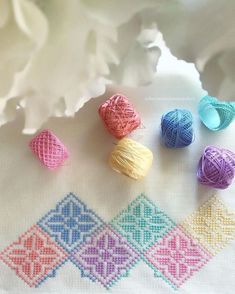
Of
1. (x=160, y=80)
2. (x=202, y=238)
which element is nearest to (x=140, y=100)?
(x=160, y=80)

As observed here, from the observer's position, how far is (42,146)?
56cm

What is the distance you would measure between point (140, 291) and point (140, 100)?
179 mm

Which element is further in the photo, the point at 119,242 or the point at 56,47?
the point at 119,242

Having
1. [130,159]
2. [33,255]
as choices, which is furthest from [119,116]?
[33,255]

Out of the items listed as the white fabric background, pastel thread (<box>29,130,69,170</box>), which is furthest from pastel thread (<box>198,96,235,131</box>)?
pastel thread (<box>29,130,69,170</box>)

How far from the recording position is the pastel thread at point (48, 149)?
0.56 meters

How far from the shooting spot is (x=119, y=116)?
564 millimetres

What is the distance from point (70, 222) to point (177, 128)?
0.13 m

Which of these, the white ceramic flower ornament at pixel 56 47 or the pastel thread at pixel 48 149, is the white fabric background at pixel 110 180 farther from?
the white ceramic flower ornament at pixel 56 47

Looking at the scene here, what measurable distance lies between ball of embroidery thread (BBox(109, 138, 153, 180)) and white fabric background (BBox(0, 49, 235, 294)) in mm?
13

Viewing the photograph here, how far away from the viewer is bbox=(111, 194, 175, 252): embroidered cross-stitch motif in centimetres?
57

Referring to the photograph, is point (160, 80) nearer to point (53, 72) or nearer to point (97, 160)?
point (97, 160)

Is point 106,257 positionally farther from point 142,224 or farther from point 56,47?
point 56,47

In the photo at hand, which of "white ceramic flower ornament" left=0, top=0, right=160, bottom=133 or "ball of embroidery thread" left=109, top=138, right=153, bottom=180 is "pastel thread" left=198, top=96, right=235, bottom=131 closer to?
"ball of embroidery thread" left=109, top=138, right=153, bottom=180
